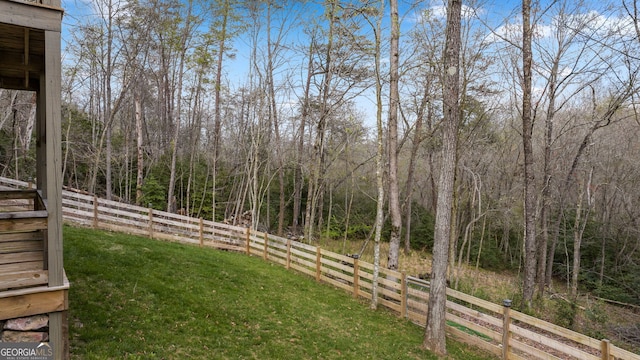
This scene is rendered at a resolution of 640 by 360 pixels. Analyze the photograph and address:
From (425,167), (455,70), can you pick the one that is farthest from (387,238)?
(455,70)

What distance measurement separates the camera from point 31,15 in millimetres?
2975

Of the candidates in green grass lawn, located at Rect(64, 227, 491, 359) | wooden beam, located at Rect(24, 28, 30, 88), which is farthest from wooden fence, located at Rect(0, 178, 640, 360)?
wooden beam, located at Rect(24, 28, 30, 88)

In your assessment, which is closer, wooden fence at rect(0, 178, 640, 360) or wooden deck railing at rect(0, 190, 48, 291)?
wooden deck railing at rect(0, 190, 48, 291)

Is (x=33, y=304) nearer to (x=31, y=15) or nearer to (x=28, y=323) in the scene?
(x=28, y=323)

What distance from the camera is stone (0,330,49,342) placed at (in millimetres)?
2967

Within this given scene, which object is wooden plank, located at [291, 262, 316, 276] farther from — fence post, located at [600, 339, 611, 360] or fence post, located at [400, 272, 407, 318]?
fence post, located at [600, 339, 611, 360]

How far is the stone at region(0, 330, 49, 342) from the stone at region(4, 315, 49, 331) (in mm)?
35

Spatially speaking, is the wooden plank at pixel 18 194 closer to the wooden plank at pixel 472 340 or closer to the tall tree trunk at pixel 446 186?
the tall tree trunk at pixel 446 186

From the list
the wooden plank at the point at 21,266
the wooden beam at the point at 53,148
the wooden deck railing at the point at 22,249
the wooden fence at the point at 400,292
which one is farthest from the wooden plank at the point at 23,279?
the wooden fence at the point at 400,292

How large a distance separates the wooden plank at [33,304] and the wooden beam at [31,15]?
2327 millimetres

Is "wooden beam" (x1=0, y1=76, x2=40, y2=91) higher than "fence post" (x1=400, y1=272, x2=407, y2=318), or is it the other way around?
"wooden beam" (x1=0, y1=76, x2=40, y2=91)

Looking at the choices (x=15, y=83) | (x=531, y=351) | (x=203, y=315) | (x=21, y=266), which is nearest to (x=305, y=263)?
(x=203, y=315)

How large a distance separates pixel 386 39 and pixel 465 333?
789 cm

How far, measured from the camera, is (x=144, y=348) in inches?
164
